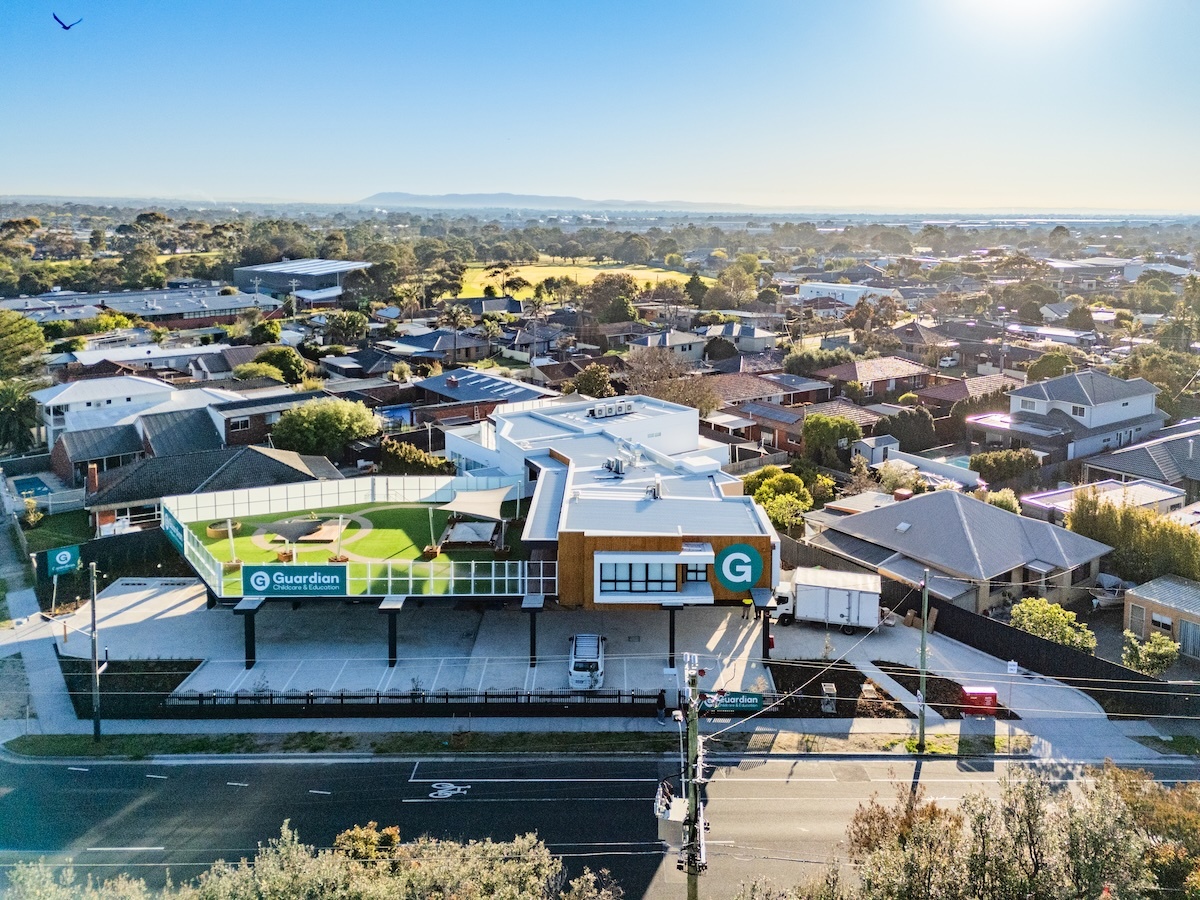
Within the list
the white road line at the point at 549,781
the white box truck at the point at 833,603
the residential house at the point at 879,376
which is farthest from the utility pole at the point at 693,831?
the residential house at the point at 879,376

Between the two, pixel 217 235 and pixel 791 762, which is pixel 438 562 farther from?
pixel 217 235

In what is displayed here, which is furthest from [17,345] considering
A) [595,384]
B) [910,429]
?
[910,429]

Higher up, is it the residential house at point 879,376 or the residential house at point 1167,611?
the residential house at point 879,376

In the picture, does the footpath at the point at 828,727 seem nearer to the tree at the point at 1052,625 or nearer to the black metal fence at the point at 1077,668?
the black metal fence at the point at 1077,668

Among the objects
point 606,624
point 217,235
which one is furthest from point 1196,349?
point 217,235

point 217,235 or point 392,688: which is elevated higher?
point 217,235
